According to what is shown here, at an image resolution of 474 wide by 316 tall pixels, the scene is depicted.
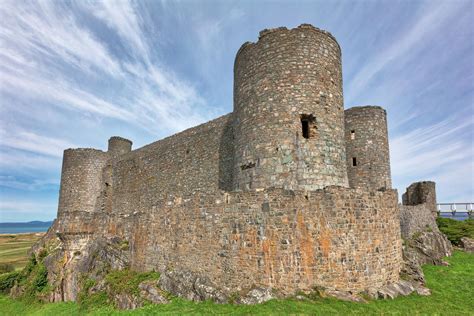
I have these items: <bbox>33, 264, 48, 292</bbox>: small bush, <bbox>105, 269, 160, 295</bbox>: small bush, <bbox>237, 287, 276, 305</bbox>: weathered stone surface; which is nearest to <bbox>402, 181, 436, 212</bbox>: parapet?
<bbox>237, 287, 276, 305</bbox>: weathered stone surface

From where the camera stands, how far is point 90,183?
2408 centimetres

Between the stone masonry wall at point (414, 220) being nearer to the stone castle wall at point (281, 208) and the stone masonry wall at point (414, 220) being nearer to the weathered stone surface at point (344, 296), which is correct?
the stone castle wall at point (281, 208)

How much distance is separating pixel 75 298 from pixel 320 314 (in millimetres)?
10957

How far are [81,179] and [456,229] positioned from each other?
1121 inches

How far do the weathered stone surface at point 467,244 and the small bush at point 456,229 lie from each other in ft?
1.22

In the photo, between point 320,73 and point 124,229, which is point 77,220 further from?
point 320,73

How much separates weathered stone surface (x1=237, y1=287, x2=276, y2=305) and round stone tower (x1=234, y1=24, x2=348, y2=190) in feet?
10.7

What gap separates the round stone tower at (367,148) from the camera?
15.2 meters

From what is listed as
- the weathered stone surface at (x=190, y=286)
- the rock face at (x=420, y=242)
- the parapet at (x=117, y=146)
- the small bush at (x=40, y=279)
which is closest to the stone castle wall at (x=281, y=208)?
the weathered stone surface at (x=190, y=286)

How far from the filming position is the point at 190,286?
357 inches

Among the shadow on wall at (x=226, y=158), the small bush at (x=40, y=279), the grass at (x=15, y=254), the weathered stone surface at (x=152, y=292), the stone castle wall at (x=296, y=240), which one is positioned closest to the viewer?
the stone castle wall at (x=296, y=240)

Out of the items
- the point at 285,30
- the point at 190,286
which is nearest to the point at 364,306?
the point at 190,286

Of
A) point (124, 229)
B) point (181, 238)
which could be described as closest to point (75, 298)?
point (124, 229)

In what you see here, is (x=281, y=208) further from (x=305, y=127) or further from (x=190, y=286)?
(x=190, y=286)
